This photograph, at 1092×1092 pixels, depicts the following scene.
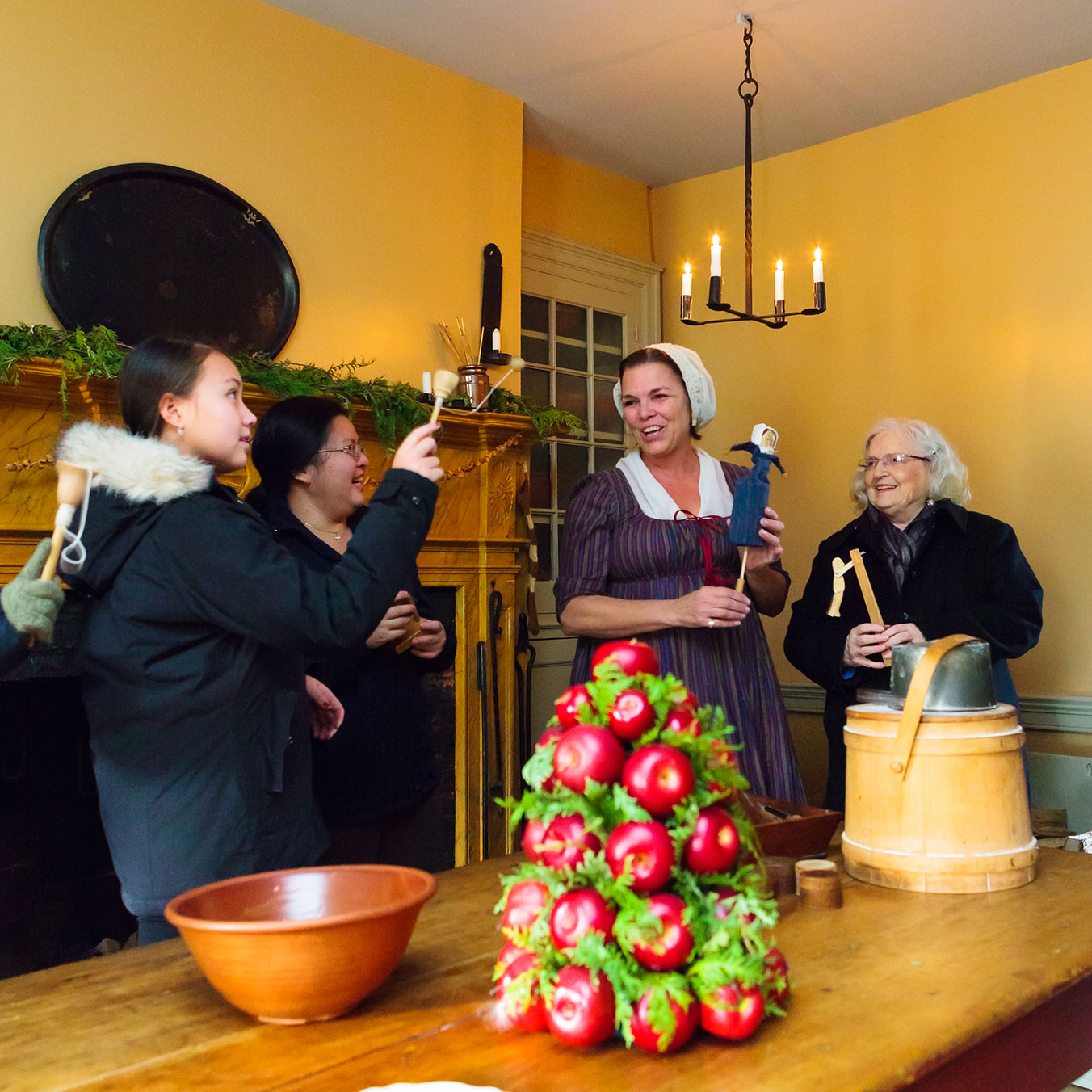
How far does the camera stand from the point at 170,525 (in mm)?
1341

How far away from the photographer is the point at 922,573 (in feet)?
8.64

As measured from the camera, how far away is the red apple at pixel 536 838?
936mm

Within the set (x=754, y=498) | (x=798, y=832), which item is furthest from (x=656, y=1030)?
(x=754, y=498)

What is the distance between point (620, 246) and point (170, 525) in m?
3.41

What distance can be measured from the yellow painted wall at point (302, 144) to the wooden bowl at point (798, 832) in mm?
2127

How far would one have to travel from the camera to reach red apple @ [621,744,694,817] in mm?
894

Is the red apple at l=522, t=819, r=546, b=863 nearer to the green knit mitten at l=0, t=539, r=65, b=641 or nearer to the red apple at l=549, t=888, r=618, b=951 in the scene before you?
the red apple at l=549, t=888, r=618, b=951

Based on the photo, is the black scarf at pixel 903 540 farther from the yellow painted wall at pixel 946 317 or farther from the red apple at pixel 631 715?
the red apple at pixel 631 715

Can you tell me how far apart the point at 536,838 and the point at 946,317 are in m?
3.28

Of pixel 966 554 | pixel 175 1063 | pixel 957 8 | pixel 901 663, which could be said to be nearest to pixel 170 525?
pixel 175 1063

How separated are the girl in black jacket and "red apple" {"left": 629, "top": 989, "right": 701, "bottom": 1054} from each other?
594mm

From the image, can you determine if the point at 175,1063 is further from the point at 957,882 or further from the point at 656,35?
the point at 656,35

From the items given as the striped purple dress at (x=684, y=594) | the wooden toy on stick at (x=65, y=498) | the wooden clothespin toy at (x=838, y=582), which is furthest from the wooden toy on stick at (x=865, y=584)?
the wooden toy on stick at (x=65, y=498)

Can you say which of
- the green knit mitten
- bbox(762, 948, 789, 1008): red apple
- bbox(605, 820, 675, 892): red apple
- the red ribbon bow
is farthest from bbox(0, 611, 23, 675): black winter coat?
the red ribbon bow
